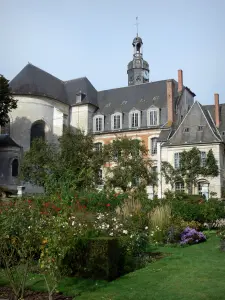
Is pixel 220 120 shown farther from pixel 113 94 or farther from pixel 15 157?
pixel 15 157

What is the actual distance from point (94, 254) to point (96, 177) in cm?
2133

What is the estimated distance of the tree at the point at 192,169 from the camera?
99.5 feet

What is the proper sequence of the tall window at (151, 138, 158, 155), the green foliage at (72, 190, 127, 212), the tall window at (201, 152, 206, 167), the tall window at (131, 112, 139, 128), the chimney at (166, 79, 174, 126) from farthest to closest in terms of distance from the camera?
the tall window at (131, 112, 139, 128), the tall window at (151, 138, 158, 155), the chimney at (166, 79, 174, 126), the tall window at (201, 152, 206, 167), the green foliage at (72, 190, 127, 212)

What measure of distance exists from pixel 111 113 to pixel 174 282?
115 feet

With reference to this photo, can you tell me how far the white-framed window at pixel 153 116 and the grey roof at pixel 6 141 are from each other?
13.9 metres

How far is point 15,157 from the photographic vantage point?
1334 inches

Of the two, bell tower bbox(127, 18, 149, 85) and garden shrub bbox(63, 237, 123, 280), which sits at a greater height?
bell tower bbox(127, 18, 149, 85)

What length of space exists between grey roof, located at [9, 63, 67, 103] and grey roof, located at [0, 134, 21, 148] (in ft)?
16.6

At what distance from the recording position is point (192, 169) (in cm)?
3052

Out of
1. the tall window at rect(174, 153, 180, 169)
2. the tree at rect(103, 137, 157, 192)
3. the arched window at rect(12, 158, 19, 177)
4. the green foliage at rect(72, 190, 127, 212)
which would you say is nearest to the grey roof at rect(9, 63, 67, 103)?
the arched window at rect(12, 158, 19, 177)

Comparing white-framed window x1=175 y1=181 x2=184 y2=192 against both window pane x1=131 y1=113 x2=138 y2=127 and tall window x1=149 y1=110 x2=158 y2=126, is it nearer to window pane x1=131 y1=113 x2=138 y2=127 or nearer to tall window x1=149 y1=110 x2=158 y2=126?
tall window x1=149 y1=110 x2=158 y2=126

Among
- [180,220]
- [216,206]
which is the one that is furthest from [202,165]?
[180,220]

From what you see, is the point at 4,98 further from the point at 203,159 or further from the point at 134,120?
the point at 203,159

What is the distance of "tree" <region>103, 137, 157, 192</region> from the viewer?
2644 cm
